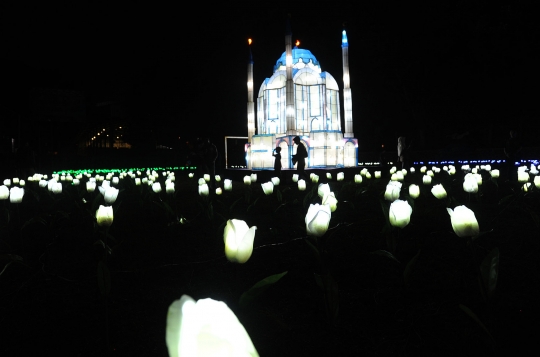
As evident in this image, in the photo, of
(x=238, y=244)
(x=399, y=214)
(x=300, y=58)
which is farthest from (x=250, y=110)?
(x=238, y=244)

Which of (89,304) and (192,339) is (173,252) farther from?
(192,339)

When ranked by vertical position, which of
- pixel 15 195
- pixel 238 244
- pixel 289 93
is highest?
pixel 289 93

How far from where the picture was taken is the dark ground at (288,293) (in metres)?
1.82

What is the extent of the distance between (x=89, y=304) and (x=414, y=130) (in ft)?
120

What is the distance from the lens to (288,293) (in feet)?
8.11

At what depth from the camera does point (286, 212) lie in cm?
581

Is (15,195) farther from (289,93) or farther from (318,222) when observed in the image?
(289,93)

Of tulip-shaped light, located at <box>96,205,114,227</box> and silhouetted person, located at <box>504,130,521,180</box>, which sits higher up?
silhouetted person, located at <box>504,130,521,180</box>

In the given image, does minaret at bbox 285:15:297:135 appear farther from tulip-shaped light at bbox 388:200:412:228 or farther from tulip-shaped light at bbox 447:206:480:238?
tulip-shaped light at bbox 447:206:480:238

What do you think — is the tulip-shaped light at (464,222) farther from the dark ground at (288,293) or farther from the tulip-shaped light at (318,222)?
the tulip-shaped light at (318,222)

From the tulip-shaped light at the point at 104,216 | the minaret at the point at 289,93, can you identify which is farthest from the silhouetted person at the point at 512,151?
the minaret at the point at 289,93

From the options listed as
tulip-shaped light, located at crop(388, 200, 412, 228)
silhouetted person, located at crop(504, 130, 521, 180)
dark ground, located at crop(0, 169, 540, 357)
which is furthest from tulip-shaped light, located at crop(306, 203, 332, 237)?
silhouetted person, located at crop(504, 130, 521, 180)

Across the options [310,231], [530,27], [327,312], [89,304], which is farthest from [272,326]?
[530,27]

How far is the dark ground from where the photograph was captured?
5.97 ft
